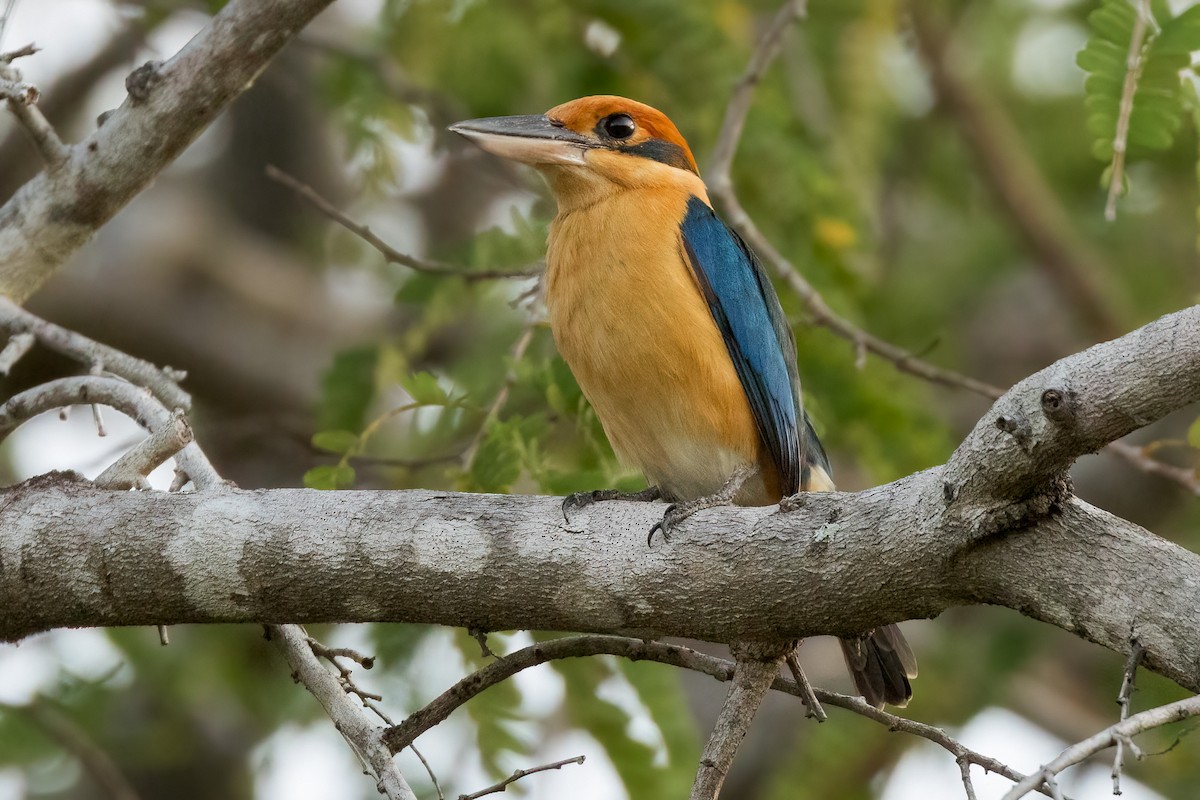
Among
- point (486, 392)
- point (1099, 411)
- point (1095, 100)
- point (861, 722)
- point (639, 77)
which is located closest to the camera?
point (1099, 411)

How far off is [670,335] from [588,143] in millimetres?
885

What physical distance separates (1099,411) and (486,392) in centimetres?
253

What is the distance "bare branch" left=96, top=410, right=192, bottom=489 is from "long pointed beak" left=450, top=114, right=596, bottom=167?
1.53m

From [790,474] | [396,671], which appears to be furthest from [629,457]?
[396,671]

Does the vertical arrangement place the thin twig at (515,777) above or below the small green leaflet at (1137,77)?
below

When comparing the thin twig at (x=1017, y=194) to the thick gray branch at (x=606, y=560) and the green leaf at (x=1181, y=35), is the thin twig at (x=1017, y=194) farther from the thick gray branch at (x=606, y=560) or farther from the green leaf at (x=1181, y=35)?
the thick gray branch at (x=606, y=560)

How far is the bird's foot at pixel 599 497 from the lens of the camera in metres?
2.80

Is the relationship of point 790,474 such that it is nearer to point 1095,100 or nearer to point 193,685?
point 1095,100

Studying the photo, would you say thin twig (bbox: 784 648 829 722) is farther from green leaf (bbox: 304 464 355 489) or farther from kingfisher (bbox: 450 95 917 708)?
green leaf (bbox: 304 464 355 489)

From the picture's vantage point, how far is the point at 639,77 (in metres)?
5.15

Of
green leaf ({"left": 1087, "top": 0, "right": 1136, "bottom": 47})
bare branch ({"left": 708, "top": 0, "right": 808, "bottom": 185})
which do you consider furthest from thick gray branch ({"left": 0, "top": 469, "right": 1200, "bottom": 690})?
bare branch ({"left": 708, "top": 0, "right": 808, "bottom": 185})

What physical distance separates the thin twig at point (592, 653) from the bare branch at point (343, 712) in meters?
0.05

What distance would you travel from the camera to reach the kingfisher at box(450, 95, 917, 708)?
148 inches

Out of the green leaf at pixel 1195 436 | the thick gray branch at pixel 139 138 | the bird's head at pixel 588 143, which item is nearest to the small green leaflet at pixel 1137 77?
the green leaf at pixel 1195 436
